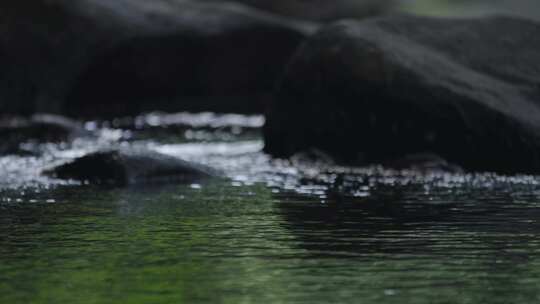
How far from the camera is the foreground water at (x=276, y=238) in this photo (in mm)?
7066

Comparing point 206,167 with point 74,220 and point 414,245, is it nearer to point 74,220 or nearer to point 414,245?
point 74,220

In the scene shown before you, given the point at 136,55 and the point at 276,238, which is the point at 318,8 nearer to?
the point at 136,55

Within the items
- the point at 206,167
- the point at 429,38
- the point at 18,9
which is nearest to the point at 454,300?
the point at 206,167

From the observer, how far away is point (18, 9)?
21.6 meters

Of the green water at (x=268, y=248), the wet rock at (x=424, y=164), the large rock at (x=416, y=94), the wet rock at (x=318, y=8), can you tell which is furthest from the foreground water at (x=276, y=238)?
the wet rock at (x=318, y=8)

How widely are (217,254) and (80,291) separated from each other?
1.41 metres

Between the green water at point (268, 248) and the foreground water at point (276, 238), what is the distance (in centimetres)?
1

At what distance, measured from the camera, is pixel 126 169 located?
42.9 feet

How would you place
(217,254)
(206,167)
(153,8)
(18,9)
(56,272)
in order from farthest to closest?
(153,8) < (18,9) < (206,167) < (217,254) < (56,272)

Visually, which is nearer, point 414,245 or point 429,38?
point 414,245

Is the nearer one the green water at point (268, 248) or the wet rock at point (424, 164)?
the green water at point (268, 248)

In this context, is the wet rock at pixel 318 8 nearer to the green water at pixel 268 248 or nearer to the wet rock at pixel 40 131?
the wet rock at pixel 40 131

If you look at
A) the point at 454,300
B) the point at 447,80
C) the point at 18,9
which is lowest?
the point at 454,300

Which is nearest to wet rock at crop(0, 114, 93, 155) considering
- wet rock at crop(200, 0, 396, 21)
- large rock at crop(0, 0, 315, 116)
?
large rock at crop(0, 0, 315, 116)
